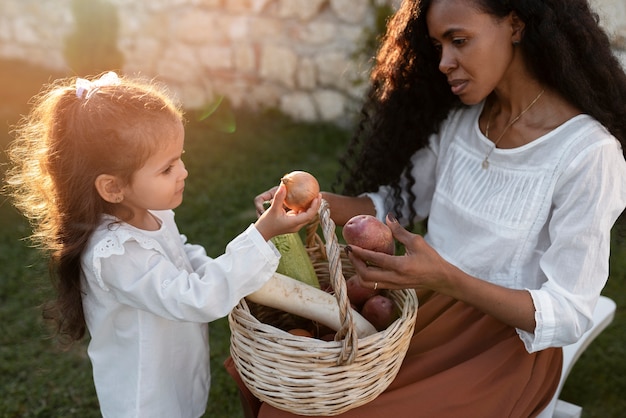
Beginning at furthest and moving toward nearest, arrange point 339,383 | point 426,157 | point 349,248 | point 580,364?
point 580,364, point 426,157, point 349,248, point 339,383

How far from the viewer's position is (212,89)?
5953mm

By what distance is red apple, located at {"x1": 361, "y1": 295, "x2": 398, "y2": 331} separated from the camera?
6.34ft

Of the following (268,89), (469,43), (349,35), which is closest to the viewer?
(469,43)

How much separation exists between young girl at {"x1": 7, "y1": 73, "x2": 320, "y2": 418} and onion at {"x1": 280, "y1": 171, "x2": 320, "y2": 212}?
3 cm

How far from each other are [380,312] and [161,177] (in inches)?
28.8

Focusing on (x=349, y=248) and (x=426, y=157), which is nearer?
(x=349, y=248)

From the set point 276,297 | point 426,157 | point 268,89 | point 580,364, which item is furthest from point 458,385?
point 268,89

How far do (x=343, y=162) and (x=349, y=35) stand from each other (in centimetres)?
300

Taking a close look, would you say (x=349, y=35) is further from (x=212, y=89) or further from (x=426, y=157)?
(x=426, y=157)

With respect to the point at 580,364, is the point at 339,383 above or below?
above

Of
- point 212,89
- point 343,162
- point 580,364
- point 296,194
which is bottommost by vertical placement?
point 212,89

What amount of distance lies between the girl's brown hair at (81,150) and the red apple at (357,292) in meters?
0.71

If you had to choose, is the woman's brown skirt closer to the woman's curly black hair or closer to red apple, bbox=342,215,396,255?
red apple, bbox=342,215,396,255

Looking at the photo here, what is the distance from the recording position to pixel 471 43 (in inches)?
75.7
